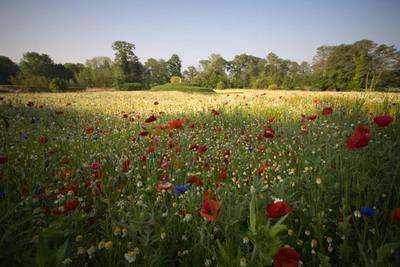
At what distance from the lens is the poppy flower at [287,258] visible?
921 millimetres

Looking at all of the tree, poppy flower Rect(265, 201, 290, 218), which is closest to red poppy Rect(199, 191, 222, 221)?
poppy flower Rect(265, 201, 290, 218)

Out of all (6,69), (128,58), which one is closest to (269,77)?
(128,58)

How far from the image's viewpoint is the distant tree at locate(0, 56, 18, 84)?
56.6 meters

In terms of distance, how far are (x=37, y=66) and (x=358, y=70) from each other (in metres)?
77.9

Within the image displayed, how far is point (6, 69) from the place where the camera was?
59406 mm

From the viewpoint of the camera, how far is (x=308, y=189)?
225 centimetres

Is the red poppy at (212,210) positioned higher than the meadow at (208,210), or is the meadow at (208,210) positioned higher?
the red poppy at (212,210)

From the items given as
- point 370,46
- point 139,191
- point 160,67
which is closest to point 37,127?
point 139,191

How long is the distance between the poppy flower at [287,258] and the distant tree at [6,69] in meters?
70.8

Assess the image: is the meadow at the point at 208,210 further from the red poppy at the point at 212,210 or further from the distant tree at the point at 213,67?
the distant tree at the point at 213,67

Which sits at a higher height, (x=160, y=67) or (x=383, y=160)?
(x=160, y=67)

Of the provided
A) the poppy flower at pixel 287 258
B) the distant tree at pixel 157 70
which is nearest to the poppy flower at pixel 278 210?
the poppy flower at pixel 287 258

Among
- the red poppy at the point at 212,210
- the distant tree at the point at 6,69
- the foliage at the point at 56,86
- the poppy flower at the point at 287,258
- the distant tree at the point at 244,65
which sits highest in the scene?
the distant tree at the point at 244,65

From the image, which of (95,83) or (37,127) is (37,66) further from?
(37,127)
